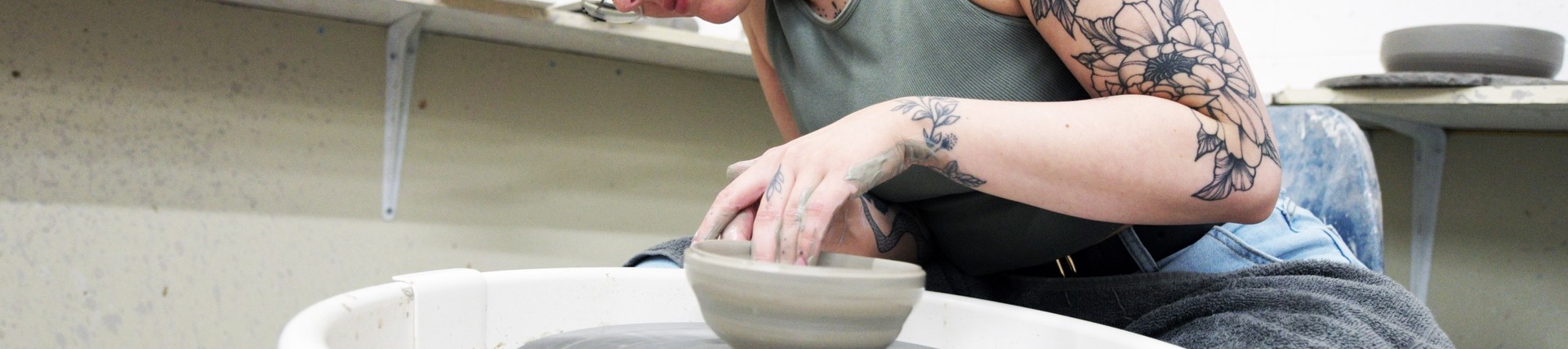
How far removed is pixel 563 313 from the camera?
0.71 meters

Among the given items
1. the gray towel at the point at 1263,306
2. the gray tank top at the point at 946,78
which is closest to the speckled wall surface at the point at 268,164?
the gray tank top at the point at 946,78

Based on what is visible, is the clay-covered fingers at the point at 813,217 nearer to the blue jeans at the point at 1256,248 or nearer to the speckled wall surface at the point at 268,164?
the blue jeans at the point at 1256,248

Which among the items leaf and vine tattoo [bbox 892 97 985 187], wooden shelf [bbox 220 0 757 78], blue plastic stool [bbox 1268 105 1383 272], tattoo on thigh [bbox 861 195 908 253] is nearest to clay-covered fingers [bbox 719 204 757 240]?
leaf and vine tattoo [bbox 892 97 985 187]

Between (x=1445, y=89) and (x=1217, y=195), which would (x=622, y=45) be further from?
(x=1445, y=89)

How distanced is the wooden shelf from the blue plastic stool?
83 centimetres

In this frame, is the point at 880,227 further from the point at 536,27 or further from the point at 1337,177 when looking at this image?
the point at 536,27

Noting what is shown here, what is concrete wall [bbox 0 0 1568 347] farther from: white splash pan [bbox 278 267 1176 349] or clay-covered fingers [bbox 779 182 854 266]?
clay-covered fingers [bbox 779 182 854 266]

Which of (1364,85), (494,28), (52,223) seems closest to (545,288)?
(494,28)

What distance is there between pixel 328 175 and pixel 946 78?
1.28 meters

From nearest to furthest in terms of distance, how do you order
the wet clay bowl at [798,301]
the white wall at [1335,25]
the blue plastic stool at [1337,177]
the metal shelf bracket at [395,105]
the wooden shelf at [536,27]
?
the wet clay bowl at [798,301] < the blue plastic stool at [1337,177] < the wooden shelf at [536,27] < the metal shelf bracket at [395,105] < the white wall at [1335,25]

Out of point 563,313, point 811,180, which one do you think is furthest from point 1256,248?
point 563,313

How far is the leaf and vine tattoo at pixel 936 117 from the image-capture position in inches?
22.6

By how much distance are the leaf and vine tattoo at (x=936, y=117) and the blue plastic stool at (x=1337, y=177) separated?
0.67 m

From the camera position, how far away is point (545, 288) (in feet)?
2.30
